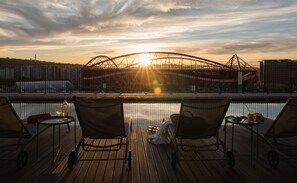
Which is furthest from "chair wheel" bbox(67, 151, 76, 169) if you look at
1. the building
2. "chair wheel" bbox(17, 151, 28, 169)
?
the building

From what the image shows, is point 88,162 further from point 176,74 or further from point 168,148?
point 176,74

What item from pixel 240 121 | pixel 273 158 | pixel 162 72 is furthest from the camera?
pixel 162 72

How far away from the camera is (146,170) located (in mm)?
3908

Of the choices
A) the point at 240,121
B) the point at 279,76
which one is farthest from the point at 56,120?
the point at 279,76

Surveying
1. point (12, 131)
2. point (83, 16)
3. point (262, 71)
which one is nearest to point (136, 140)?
point (12, 131)

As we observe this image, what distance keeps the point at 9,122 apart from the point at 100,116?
1.20 metres

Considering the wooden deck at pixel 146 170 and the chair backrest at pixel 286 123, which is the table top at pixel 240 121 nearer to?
the chair backrest at pixel 286 123

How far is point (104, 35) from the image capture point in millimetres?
15734

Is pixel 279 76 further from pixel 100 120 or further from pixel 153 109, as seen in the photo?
pixel 100 120

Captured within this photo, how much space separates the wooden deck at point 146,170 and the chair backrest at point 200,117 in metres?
0.41

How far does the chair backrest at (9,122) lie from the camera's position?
3.98 metres

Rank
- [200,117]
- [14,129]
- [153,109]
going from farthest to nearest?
[153,109], [14,129], [200,117]

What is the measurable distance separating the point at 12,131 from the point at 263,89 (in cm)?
1644

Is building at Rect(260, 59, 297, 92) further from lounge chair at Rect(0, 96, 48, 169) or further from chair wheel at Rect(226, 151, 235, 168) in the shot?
lounge chair at Rect(0, 96, 48, 169)
